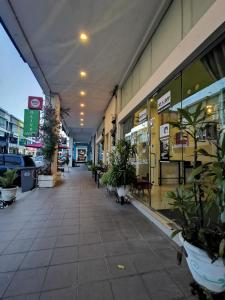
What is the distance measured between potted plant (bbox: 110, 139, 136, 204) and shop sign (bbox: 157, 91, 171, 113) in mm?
1369

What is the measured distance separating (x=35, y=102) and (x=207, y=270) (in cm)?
764

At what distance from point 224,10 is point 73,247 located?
336cm

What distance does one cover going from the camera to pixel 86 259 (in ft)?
7.08

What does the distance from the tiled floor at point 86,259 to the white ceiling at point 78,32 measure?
3977 mm

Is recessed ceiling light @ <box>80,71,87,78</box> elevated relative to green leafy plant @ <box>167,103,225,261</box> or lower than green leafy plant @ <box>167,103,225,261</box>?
elevated

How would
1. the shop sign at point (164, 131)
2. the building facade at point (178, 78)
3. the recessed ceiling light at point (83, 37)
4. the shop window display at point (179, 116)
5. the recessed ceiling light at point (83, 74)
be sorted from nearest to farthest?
the building facade at point (178, 78)
the shop window display at point (179, 116)
the recessed ceiling light at point (83, 37)
the shop sign at point (164, 131)
the recessed ceiling light at point (83, 74)

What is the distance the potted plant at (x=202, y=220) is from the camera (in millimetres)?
1370

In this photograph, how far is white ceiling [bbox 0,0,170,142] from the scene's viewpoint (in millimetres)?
3270

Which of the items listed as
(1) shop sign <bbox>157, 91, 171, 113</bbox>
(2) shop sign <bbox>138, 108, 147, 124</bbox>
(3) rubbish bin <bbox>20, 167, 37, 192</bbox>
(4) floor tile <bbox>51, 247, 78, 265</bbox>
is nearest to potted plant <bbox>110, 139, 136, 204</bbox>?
(2) shop sign <bbox>138, 108, 147, 124</bbox>

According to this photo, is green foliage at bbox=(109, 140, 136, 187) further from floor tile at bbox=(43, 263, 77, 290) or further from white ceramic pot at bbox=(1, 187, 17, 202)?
floor tile at bbox=(43, 263, 77, 290)

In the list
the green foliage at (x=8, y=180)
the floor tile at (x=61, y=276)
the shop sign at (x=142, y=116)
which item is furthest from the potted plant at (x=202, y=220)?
the green foliage at (x=8, y=180)

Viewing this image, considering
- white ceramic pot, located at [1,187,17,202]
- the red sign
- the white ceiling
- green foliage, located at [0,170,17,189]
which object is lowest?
white ceramic pot, located at [1,187,17,202]

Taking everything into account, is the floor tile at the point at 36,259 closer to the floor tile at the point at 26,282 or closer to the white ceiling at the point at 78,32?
the floor tile at the point at 26,282

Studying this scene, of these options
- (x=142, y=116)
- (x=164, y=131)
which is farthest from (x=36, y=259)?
(x=164, y=131)
